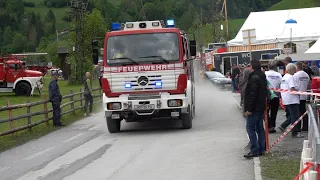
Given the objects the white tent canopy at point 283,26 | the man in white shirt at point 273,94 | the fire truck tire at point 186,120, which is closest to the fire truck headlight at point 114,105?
the fire truck tire at point 186,120

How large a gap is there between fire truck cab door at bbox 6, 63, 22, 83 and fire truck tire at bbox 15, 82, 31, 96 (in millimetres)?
800

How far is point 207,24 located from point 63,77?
132ft

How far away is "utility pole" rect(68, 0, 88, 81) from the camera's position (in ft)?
188

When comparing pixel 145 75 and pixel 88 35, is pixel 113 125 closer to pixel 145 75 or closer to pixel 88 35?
pixel 145 75

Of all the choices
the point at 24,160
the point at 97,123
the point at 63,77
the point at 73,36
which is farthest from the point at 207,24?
the point at 24,160

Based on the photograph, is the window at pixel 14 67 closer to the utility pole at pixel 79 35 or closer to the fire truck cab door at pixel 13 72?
the fire truck cab door at pixel 13 72

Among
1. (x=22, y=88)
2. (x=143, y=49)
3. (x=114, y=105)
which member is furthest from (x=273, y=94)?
(x=22, y=88)

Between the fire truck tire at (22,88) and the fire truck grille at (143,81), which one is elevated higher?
the fire truck grille at (143,81)

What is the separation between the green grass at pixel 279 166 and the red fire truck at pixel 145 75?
4897 millimetres

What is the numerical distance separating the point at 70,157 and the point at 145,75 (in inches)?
156

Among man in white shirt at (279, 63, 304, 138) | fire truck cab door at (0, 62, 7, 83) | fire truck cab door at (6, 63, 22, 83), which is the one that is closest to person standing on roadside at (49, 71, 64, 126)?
man in white shirt at (279, 63, 304, 138)

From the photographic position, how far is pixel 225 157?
38.2 ft

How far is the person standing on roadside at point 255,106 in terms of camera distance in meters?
11.1

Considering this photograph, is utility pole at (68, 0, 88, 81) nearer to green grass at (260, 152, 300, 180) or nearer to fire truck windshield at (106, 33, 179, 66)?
fire truck windshield at (106, 33, 179, 66)
